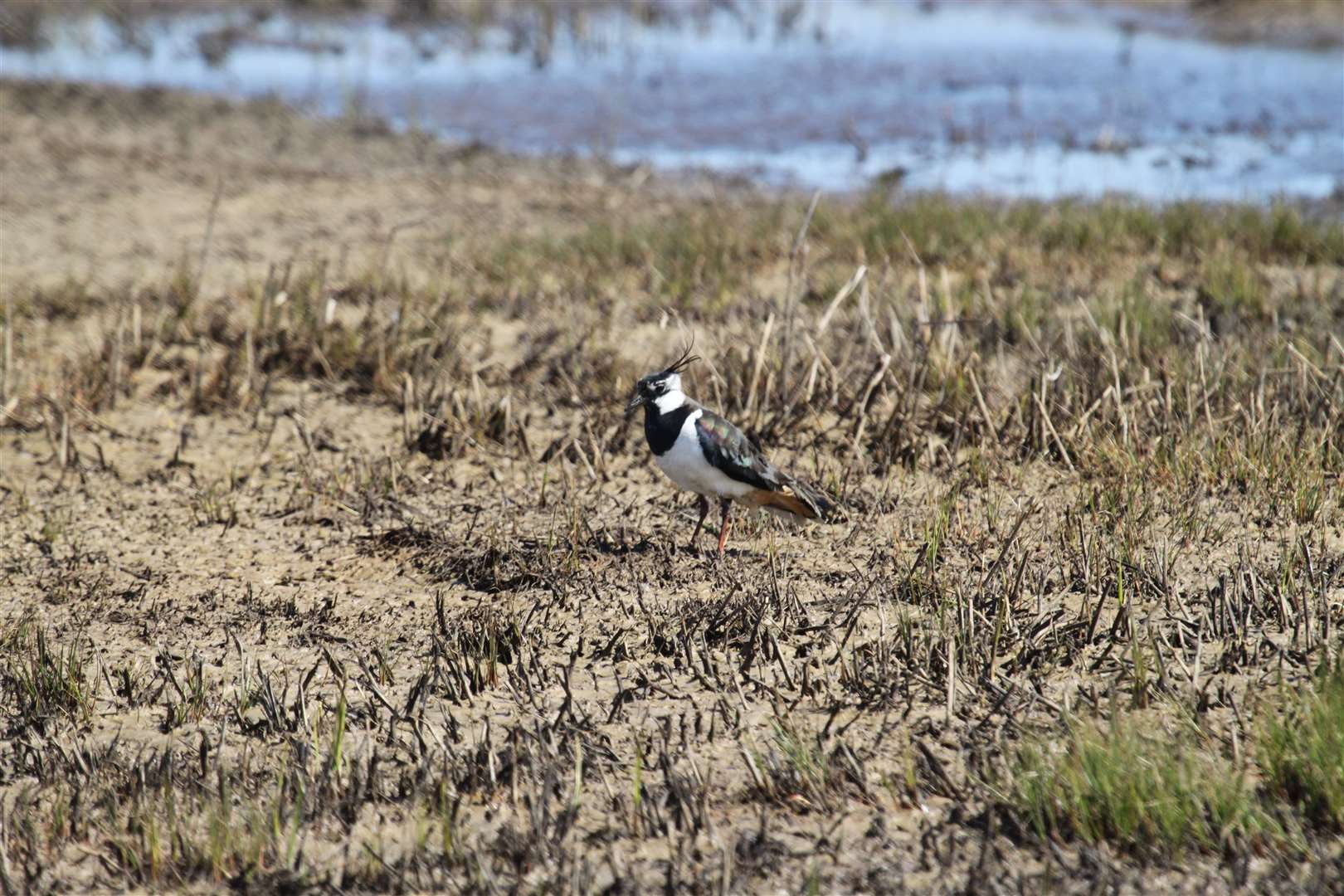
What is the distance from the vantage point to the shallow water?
1184 cm

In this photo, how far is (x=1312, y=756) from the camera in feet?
11.8

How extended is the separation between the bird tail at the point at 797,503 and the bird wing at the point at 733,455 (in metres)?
0.05

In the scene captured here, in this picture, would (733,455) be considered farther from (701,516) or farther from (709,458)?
(701,516)

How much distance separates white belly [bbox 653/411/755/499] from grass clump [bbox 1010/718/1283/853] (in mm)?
1685

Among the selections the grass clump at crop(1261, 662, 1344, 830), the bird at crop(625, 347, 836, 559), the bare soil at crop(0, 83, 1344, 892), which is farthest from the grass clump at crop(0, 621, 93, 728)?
the grass clump at crop(1261, 662, 1344, 830)

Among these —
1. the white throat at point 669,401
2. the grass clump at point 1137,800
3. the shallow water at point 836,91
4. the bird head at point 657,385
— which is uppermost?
the shallow water at point 836,91

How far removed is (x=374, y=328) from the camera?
23.5ft

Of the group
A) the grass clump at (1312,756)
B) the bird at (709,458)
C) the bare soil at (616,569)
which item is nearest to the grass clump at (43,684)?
the bare soil at (616,569)

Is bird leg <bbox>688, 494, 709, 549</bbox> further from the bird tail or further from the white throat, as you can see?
the white throat

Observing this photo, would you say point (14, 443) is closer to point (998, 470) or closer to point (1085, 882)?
point (998, 470)

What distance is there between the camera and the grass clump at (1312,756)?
3553 mm

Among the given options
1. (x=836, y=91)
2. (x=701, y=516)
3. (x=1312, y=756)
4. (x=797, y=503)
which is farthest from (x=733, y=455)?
(x=836, y=91)

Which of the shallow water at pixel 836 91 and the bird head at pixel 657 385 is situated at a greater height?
the shallow water at pixel 836 91

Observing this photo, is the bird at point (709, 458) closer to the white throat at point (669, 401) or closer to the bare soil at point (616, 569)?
the white throat at point (669, 401)
